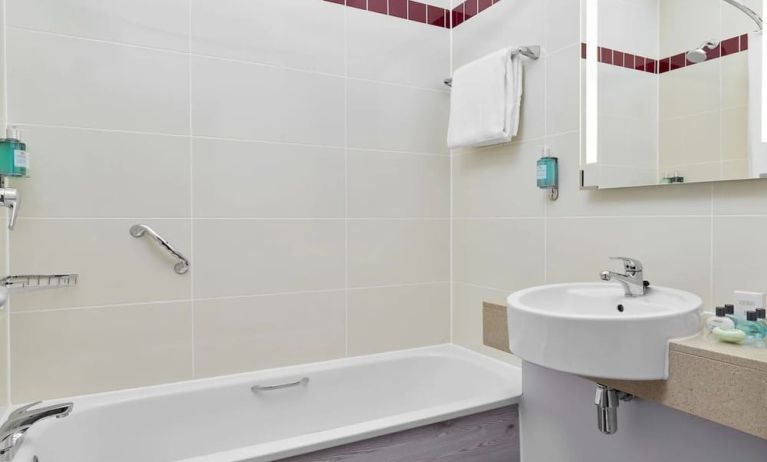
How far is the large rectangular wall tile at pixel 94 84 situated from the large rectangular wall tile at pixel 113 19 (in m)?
0.04

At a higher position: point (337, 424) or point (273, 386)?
point (273, 386)

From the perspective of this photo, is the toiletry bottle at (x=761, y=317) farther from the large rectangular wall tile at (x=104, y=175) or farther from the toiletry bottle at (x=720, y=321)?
the large rectangular wall tile at (x=104, y=175)

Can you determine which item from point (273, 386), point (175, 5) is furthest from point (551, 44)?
point (273, 386)

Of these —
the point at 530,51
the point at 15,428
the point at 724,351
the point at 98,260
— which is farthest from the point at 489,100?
the point at 15,428

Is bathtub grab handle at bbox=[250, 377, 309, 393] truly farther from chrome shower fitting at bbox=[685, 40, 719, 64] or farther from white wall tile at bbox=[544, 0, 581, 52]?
chrome shower fitting at bbox=[685, 40, 719, 64]

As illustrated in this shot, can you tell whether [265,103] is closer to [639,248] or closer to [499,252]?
[499,252]

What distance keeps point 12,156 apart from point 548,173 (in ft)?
5.82

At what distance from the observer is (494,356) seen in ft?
6.81

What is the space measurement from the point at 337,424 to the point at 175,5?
70.2 inches

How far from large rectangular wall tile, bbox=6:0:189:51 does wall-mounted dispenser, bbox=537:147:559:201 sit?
4.66ft

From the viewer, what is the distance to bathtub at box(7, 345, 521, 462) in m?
1.44

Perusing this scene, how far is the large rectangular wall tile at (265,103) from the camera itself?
71.7 inches

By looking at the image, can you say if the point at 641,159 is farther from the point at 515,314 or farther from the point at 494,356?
the point at 494,356

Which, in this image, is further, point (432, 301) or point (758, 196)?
point (432, 301)
